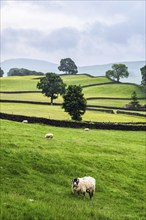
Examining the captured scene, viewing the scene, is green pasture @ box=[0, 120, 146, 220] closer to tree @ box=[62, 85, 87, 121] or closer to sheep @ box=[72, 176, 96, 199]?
sheep @ box=[72, 176, 96, 199]

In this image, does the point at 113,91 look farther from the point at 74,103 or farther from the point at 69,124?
the point at 69,124

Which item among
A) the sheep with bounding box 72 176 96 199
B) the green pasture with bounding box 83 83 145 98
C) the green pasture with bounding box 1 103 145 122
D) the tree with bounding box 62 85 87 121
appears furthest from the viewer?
the green pasture with bounding box 83 83 145 98

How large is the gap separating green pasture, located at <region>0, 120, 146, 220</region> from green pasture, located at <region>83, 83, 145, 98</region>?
123239mm

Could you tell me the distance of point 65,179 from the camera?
1070 inches

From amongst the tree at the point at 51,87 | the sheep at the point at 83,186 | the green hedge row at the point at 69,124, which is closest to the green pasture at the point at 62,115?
the green hedge row at the point at 69,124

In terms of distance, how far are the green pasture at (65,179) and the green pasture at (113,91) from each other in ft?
404

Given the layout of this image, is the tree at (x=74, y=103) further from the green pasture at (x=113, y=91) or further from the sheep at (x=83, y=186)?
the green pasture at (x=113, y=91)

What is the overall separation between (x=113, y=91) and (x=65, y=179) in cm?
14956

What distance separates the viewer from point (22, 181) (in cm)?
2481

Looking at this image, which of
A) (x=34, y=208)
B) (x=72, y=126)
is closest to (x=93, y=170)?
(x=34, y=208)

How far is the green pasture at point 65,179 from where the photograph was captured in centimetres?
1673

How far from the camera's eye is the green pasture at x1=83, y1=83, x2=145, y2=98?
164m

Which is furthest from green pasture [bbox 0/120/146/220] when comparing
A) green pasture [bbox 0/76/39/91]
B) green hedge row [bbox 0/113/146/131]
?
green pasture [bbox 0/76/39/91]

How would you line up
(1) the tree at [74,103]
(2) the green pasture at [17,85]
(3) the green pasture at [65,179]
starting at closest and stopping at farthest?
(3) the green pasture at [65,179], (1) the tree at [74,103], (2) the green pasture at [17,85]
